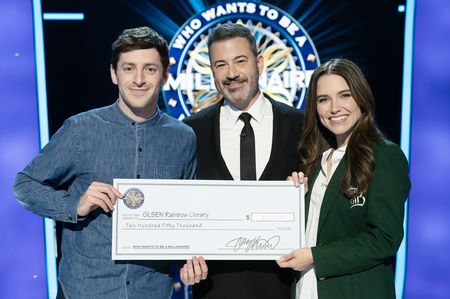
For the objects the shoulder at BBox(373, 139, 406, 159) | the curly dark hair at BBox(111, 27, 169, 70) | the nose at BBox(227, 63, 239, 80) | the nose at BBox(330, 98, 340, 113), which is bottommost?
the shoulder at BBox(373, 139, 406, 159)

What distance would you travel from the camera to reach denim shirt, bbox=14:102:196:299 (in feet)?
7.11

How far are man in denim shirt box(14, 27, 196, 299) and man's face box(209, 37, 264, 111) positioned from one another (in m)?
0.46

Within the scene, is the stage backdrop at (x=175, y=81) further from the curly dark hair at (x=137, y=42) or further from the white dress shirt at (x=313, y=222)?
the white dress shirt at (x=313, y=222)

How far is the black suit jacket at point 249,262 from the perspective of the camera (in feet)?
8.34

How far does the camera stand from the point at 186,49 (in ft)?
12.8

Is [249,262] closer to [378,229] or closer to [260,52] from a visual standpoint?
[378,229]

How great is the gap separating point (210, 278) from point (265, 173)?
0.56 metres

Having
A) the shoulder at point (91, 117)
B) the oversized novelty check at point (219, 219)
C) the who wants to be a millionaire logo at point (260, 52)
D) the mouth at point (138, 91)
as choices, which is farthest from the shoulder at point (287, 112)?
the who wants to be a millionaire logo at point (260, 52)

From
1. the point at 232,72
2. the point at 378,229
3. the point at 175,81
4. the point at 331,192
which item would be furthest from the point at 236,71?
the point at 175,81

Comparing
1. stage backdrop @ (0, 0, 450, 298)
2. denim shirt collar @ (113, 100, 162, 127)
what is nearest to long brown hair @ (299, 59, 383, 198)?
denim shirt collar @ (113, 100, 162, 127)

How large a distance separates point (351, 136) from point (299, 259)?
1.78 ft

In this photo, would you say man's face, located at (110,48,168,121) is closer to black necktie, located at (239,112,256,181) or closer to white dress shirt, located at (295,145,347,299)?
black necktie, located at (239,112,256,181)

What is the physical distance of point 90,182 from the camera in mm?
2227

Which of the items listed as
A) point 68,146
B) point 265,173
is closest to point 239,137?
point 265,173
